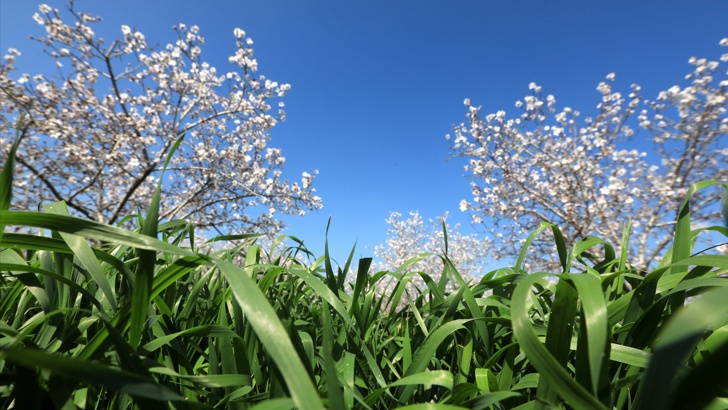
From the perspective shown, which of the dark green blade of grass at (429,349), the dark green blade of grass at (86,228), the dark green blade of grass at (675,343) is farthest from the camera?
the dark green blade of grass at (429,349)

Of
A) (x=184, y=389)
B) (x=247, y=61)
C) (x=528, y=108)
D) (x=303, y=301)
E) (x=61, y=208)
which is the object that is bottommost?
(x=184, y=389)

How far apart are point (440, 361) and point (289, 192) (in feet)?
30.0

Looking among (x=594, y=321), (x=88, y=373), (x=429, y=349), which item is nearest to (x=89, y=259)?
(x=88, y=373)

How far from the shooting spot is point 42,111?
20.8 ft

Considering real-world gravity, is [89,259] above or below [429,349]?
above

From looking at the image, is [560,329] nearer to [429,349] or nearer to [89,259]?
[429,349]

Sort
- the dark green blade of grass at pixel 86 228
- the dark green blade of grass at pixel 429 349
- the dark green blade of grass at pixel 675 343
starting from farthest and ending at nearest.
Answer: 1. the dark green blade of grass at pixel 429 349
2. the dark green blade of grass at pixel 86 228
3. the dark green blade of grass at pixel 675 343

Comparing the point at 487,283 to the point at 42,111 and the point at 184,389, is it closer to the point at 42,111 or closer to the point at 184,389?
the point at 184,389

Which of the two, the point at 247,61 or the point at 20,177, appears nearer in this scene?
the point at 20,177

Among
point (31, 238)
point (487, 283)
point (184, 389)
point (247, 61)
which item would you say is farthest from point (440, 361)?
point (247, 61)

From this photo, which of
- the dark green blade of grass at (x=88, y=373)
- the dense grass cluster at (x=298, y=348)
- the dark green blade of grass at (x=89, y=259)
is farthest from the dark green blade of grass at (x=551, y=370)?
the dark green blade of grass at (x=89, y=259)

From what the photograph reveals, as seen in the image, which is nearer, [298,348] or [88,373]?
[88,373]

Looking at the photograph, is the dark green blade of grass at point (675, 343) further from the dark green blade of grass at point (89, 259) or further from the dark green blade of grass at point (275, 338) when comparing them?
the dark green blade of grass at point (89, 259)

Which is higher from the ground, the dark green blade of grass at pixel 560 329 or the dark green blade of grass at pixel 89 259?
the dark green blade of grass at pixel 89 259
